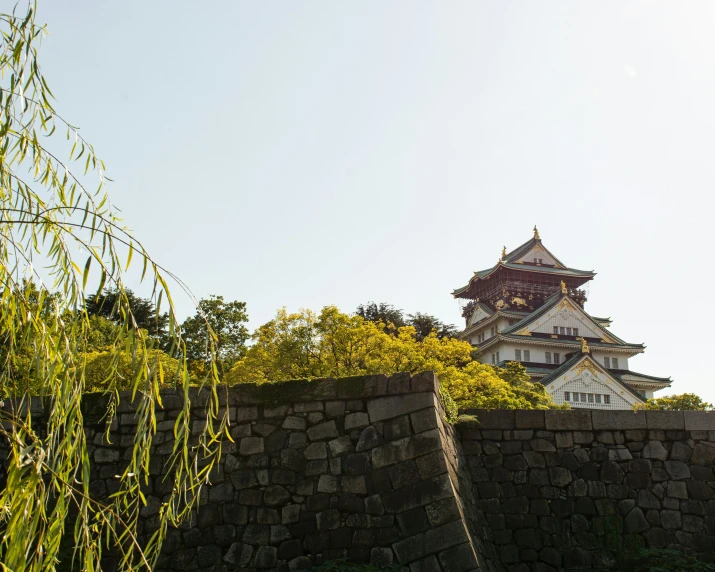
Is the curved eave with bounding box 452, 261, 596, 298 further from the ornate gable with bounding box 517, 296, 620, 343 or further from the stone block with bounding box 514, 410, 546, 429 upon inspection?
the stone block with bounding box 514, 410, 546, 429

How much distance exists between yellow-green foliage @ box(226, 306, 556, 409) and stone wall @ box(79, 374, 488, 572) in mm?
7783

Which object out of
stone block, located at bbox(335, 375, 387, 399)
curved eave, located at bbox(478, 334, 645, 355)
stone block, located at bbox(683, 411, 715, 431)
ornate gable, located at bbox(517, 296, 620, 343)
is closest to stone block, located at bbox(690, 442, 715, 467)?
stone block, located at bbox(683, 411, 715, 431)

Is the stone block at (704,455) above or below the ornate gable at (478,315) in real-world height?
below

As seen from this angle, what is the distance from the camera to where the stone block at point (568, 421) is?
834 centimetres

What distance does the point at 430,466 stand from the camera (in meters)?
6.84

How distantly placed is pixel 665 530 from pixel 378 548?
11.2ft

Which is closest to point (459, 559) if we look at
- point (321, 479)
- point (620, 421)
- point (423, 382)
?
point (321, 479)

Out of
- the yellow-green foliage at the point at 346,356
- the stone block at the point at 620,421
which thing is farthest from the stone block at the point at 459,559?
the yellow-green foliage at the point at 346,356

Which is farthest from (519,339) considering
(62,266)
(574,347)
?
(62,266)

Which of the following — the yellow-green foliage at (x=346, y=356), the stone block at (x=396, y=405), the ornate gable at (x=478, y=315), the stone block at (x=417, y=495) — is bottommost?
the stone block at (x=417, y=495)

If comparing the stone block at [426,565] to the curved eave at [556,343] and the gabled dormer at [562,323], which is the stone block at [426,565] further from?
the gabled dormer at [562,323]

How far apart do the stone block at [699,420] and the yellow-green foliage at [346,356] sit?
6.71 meters

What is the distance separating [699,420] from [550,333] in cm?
2968

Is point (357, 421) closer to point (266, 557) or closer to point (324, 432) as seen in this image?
point (324, 432)
